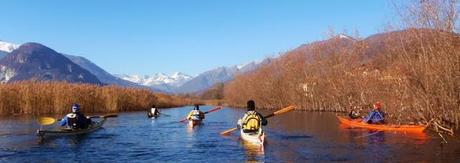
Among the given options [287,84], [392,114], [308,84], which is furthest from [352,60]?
[392,114]

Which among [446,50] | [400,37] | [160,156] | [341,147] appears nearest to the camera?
[160,156]

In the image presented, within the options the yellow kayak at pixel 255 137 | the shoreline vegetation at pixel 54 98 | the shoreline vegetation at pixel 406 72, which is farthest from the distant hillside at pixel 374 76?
the shoreline vegetation at pixel 54 98

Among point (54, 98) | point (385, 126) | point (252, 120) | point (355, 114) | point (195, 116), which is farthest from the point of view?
point (54, 98)

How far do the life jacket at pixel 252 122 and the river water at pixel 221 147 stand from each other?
2.37 feet

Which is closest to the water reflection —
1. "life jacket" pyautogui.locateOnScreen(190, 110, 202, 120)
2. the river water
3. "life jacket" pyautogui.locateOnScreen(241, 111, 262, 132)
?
the river water

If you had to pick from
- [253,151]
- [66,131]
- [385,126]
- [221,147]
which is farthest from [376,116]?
[66,131]

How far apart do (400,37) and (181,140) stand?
11.7 meters

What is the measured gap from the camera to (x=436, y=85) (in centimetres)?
2409

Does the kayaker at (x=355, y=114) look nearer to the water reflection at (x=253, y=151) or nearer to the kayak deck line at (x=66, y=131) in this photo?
the water reflection at (x=253, y=151)

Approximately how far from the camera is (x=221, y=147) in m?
21.4

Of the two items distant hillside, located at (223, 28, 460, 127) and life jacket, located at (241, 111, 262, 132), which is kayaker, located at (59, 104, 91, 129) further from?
distant hillside, located at (223, 28, 460, 127)

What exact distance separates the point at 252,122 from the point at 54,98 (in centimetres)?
2409

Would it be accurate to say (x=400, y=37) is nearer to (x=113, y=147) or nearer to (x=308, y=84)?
(x=113, y=147)

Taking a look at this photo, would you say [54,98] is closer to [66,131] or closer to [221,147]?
[66,131]
